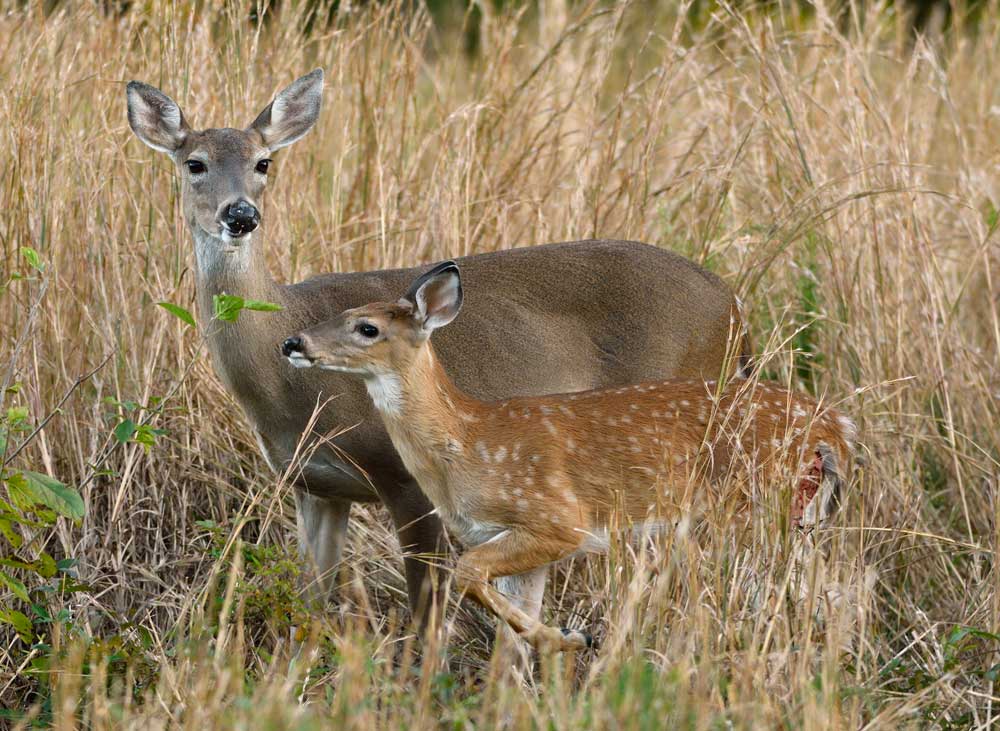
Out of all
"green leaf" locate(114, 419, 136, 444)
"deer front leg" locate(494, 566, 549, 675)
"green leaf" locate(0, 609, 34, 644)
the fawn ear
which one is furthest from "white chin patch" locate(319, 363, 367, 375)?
"green leaf" locate(0, 609, 34, 644)

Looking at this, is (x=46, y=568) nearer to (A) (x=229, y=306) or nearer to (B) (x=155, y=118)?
(A) (x=229, y=306)

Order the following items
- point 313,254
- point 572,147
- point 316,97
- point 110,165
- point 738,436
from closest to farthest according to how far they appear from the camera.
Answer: point 738,436 < point 316,97 < point 110,165 < point 313,254 < point 572,147

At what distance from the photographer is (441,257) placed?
19.8 ft

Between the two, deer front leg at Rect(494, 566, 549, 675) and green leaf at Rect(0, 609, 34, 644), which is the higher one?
green leaf at Rect(0, 609, 34, 644)

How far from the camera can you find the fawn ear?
4363mm

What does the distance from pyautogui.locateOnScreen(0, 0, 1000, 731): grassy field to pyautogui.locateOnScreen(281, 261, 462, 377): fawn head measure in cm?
45

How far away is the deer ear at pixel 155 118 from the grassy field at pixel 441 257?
0.43 m

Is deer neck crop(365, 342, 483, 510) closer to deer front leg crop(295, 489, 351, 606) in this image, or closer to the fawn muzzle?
the fawn muzzle

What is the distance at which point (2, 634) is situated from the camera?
4711 millimetres

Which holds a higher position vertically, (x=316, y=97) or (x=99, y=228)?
(x=316, y=97)

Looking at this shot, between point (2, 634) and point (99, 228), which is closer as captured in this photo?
point (2, 634)

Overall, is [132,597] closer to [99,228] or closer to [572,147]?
[99,228]

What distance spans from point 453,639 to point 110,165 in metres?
2.10

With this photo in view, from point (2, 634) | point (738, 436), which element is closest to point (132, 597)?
point (2, 634)
